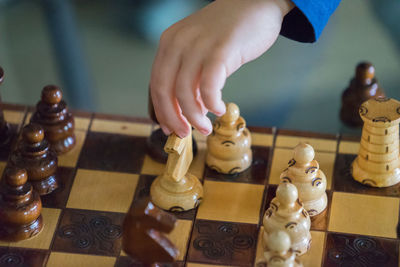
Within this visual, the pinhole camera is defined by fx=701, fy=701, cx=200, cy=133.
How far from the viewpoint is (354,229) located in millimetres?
1170

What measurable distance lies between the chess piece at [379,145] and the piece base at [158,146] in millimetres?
316

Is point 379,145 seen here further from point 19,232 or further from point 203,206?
point 19,232

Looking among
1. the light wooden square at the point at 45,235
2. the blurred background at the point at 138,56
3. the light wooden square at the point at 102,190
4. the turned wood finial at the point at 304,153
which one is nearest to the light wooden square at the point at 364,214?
the turned wood finial at the point at 304,153

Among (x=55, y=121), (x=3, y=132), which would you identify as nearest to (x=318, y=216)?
(x=55, y=121)

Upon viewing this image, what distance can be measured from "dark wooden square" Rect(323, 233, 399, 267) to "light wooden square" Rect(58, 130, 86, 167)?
50 centimetres

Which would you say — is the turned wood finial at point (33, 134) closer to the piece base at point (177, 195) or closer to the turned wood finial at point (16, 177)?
the turned wood finial at point (16, 177)

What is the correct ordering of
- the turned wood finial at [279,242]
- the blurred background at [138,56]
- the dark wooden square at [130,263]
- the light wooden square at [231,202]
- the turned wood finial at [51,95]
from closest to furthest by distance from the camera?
the turned wood finial at [279,242] < the dark wooden square at [130,263] < the light wooden square at [231,202] < the turned wood finial at [51,95] < the blurred background at [138,56]

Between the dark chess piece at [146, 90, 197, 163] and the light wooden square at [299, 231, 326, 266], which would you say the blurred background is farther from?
the light wooden square at [299, 231, 326, 266]

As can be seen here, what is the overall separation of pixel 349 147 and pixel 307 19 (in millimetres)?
312

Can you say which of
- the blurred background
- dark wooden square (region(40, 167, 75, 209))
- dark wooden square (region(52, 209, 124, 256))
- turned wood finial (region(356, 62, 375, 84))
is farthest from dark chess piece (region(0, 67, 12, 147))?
turned wood finial (region(356, 62, 375, 84))

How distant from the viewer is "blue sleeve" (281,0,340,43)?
1139 millimetres

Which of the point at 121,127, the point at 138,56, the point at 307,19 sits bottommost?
the point at 121,127

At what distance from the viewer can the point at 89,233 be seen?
1.16 metres

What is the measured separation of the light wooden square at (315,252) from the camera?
111cm
